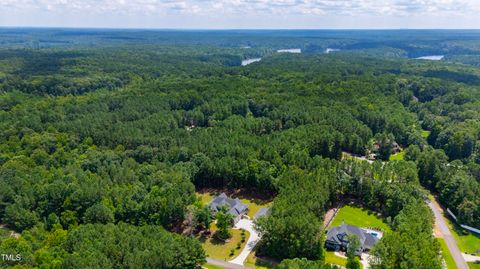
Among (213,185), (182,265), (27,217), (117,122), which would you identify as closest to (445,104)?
(213,185)

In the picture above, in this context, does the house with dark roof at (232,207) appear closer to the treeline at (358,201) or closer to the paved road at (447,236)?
the treeline at (358,201)

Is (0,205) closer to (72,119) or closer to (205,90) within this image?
(72,119)

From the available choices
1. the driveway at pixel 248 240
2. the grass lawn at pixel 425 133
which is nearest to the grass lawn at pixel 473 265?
the driveway at pixel 248 240

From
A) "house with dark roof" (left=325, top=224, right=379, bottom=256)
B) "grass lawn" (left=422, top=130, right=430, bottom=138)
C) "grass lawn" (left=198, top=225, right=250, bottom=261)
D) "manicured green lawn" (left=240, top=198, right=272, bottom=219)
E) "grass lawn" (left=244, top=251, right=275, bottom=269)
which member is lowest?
"grass lawn" (left=198, top=225, right=250, bottom=261)

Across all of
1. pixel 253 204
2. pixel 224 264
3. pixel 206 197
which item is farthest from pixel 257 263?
pixel 206 197

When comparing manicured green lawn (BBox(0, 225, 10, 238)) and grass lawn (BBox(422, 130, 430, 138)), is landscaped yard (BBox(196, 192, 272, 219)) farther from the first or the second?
grass lawn (BBox(422, 130, 430, 138))

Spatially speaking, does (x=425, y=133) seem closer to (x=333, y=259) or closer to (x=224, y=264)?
(x=333, y=259)

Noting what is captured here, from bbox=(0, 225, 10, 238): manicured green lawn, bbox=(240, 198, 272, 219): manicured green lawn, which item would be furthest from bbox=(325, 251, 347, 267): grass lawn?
bbox=(0, 225, 10, 238): manicured green lawn
